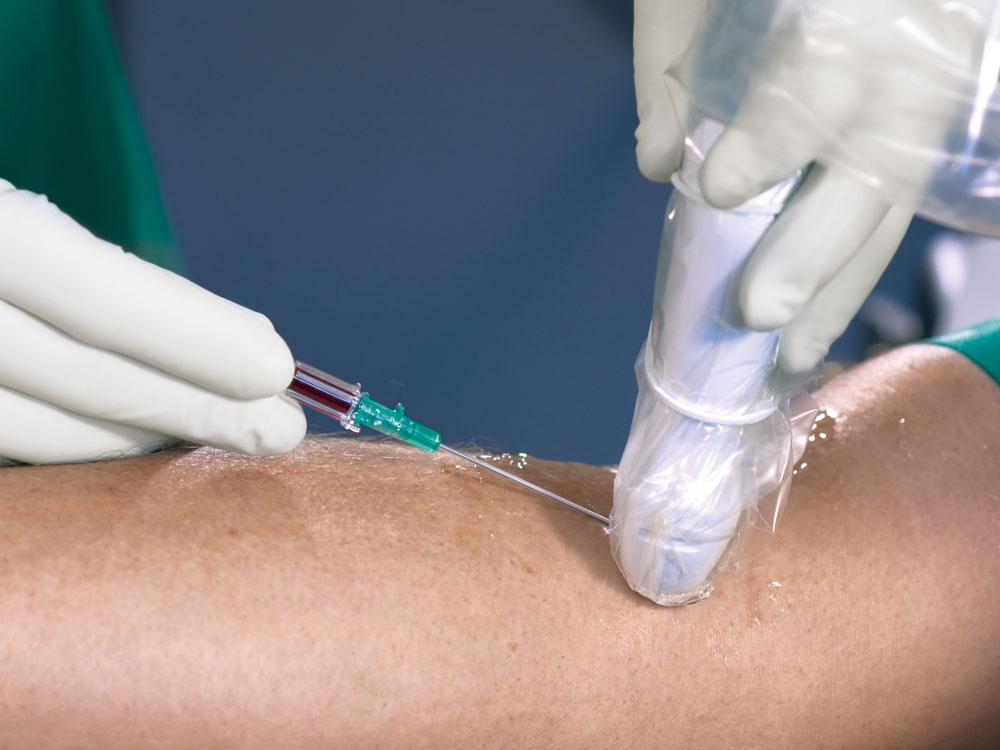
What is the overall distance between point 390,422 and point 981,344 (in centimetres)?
95

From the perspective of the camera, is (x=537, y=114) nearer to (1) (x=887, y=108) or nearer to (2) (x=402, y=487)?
(2) (x=402, y=487)

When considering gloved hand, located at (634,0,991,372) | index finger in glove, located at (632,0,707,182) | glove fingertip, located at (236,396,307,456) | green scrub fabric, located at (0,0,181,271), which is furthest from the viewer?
green scrub fabric, located at (0,0,181,271)

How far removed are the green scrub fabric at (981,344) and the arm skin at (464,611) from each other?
4.9 inches

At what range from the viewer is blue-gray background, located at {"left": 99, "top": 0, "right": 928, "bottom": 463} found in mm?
2377

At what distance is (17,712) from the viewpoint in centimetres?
85

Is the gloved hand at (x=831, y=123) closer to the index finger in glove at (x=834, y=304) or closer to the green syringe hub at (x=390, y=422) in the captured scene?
the index finger in glove at (x=834, y=304)

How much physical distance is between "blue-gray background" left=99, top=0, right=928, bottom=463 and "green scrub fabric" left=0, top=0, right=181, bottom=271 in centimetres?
48

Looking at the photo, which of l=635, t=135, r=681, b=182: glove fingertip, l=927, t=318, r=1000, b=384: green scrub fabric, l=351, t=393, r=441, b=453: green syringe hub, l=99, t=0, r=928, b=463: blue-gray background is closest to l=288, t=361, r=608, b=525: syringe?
l=351, t=393, r=441, b=453: green syringe hub

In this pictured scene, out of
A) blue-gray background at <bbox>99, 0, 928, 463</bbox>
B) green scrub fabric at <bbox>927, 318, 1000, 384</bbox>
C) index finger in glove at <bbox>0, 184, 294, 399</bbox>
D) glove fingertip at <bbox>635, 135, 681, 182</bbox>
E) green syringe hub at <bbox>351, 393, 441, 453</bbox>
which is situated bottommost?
blue-gray background at <bbox>99, 0, 928, 463</bbox>

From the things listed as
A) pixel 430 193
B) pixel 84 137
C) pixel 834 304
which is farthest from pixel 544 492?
pixel 430 193

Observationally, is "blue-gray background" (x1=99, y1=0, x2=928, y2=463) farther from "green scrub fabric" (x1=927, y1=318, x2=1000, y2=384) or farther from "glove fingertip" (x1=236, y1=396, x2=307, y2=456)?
"glove fingertip" (x1=236, y1=396, x2=307, y2=456)

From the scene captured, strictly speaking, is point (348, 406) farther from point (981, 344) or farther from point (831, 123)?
point (981, 344)

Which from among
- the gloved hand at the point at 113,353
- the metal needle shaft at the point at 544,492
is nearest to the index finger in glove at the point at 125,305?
the gloved hand at the point at 113,353

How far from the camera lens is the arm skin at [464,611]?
88 cm
